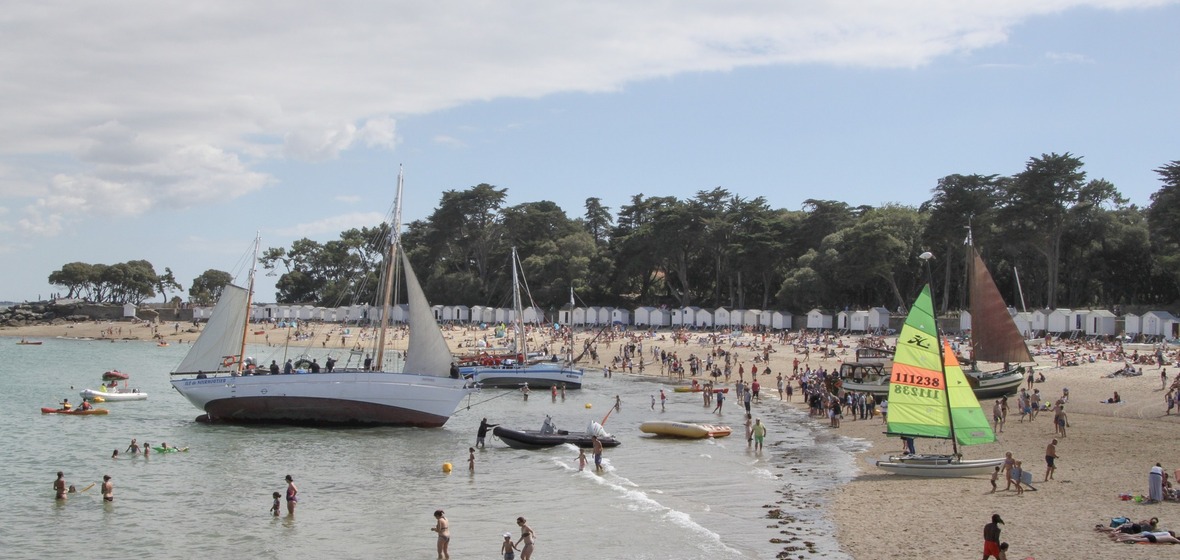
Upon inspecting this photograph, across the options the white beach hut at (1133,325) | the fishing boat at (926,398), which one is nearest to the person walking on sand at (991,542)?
the fishing boat at (926,398)

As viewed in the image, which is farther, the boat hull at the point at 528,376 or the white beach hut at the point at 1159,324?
the white beach hut at the point at 1159,324

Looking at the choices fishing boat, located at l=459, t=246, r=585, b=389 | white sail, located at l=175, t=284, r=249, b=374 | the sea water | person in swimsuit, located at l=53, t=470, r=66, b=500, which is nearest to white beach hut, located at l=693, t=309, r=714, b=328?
fishing boat, located at l=459, t=246, r=585, b=389

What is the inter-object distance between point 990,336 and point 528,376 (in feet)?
87.8

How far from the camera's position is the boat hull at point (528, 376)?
185 feet

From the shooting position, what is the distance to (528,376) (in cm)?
5706

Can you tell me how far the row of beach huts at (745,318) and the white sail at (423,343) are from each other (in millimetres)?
4018

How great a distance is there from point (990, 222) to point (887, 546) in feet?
209

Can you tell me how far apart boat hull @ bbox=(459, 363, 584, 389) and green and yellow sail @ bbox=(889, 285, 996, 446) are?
31596 mm

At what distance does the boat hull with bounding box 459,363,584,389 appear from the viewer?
56469mm

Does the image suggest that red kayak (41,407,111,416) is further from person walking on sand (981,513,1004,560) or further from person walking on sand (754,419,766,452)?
person walking on sand (981,513,1004,560)

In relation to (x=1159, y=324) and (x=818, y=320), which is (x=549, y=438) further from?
(x=818, y=320)

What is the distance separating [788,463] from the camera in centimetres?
3041

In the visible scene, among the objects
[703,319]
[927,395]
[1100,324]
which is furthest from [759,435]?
[703,319]

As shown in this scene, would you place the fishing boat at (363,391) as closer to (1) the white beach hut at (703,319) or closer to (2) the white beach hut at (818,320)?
(2) the white beach hut at (818,320)
